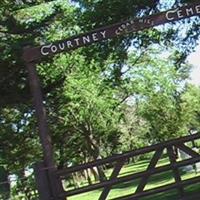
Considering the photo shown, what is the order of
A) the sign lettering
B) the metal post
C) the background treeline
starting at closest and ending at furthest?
the metal post, the sign lettering, the background treeline

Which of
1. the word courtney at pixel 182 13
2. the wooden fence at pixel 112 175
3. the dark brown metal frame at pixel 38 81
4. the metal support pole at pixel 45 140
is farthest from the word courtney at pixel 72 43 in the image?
the wooden fence at pixel 112 175

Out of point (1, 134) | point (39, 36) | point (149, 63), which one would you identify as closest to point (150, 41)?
point (39, 36)

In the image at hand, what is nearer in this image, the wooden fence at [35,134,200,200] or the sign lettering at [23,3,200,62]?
the wooden fence at [35,134,200,200]

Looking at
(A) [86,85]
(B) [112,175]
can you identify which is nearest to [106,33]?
(B) [112,175]

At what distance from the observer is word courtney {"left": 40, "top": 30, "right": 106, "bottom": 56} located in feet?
39.5

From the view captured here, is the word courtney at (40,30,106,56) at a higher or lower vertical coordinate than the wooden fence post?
higher

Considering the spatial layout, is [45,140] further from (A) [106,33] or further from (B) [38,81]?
(A) [106,33]

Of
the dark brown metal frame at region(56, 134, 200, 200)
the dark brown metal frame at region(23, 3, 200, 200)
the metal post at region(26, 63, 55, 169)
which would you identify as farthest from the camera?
the metal post at region(26, 63, 55, 169)

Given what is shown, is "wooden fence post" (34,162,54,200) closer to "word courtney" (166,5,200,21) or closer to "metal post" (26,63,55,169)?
"metal post" (26,63,55,169)

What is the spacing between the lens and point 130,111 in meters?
61.8

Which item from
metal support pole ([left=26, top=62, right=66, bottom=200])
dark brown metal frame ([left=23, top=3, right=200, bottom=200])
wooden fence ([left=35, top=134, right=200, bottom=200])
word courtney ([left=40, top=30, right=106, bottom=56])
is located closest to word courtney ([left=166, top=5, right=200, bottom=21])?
dark brown metal frame ([left=23, top=3, right=200, bottom=200])

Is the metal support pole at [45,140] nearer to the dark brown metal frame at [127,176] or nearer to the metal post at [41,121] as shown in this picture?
the metal post at [41,121]

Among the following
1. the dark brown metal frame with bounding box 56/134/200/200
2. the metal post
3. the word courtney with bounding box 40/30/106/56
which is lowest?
the dark brown metal frame with bounding box 56/134/200/200

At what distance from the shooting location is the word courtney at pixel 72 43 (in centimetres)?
1205
